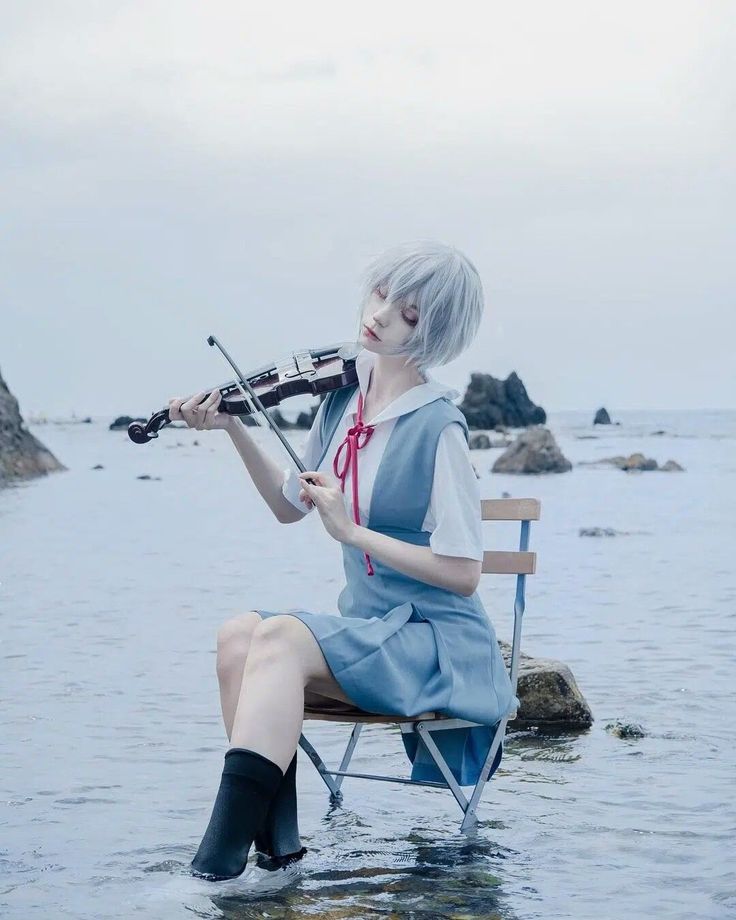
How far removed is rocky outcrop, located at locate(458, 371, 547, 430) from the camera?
38500 mm

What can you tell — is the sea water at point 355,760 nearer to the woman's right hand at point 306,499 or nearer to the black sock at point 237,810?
the black sock at point 237,810

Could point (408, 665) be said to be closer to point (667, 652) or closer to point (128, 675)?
point (128, 675)

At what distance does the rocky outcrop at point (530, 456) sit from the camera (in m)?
21.7

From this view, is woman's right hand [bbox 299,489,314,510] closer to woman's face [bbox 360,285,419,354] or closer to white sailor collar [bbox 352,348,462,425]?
white sailor collar [bbox 352,348,462,425]

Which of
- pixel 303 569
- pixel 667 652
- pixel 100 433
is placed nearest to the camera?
pixel 667 652

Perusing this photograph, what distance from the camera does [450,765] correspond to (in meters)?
3.46

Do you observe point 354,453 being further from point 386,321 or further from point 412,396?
point 386,321

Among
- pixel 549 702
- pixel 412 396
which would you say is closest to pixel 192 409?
pixel 412 396

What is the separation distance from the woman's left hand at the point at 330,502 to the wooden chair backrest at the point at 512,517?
55 centimetres

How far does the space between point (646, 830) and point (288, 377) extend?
4.84ft

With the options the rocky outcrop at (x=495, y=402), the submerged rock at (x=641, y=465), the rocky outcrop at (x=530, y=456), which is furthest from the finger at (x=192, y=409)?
the rocky outcrop at (x=495, y=402)

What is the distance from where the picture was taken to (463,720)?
3.29m

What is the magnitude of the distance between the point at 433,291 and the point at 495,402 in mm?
35965

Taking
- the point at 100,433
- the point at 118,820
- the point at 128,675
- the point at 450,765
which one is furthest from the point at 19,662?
the point at 100,433
